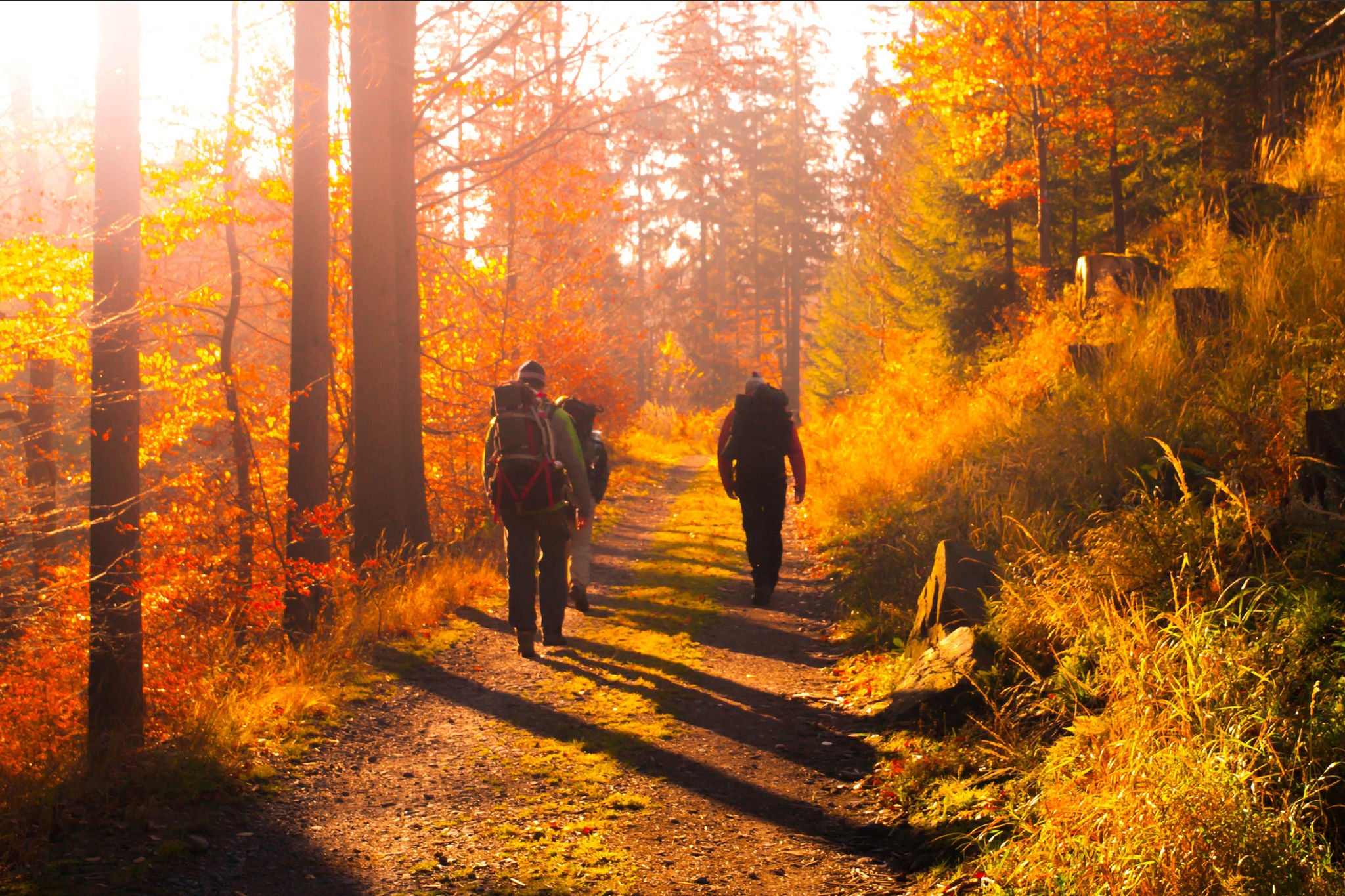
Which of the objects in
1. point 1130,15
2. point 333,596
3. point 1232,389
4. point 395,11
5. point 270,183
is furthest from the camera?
point 1130,15

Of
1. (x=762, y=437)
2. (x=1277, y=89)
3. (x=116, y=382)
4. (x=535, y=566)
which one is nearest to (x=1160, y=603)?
(x=535, y=566)

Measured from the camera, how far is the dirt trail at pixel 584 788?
158 inches

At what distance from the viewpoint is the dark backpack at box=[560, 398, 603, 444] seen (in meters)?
9.59

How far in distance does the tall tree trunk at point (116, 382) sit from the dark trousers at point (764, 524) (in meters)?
5.46

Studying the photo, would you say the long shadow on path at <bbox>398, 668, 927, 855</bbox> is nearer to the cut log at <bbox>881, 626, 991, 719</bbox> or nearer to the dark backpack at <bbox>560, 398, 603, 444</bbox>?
the cut log at <bbox>881, 626, 991, 719</bbox>

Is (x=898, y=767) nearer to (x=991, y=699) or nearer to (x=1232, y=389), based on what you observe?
(x=991, y=699)

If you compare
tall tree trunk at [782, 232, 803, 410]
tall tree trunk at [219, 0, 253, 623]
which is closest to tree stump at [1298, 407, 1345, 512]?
tall tree trunk at [219, 0, 253, 623]

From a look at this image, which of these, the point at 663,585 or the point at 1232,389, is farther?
the point at 663,585

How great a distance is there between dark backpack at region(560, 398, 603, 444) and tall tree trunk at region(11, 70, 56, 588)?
4.50 metres

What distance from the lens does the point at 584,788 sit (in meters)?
4.97

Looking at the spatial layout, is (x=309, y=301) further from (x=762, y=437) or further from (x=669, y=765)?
(x=669, y=765)

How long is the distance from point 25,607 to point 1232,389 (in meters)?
8.42

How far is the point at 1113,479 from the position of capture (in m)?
7.06

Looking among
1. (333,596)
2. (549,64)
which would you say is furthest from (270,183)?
(333,596)
